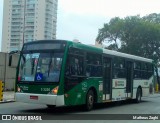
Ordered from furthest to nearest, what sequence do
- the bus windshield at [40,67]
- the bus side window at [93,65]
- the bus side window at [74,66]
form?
the bus side window at [93,65]
the bus side window at [74,66]
the bus windshield at [40,67]

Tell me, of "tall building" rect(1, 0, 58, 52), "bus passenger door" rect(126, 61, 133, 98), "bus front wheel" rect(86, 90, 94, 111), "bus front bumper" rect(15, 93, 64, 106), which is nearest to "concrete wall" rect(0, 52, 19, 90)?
"bus passenger door" rect(126, 61, 133, 98)

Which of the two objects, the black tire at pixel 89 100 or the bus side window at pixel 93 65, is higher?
the bus side window at pixel 93 65

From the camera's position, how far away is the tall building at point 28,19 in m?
49.8

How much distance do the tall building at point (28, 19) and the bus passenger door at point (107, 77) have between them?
30890 mm

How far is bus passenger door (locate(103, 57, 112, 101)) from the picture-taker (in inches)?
734

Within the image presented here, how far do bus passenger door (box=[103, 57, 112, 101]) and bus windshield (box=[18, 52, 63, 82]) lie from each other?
4231 millimetres

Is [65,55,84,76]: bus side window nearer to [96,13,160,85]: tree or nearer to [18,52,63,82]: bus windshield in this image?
[18,52,63,82]: bus windshield

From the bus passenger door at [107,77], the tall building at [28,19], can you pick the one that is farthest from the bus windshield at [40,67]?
the tall building at [28,19]

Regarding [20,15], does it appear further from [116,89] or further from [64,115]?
[64,115]

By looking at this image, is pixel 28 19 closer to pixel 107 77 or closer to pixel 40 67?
pixel 107 77

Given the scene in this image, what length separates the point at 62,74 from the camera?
48.3ft

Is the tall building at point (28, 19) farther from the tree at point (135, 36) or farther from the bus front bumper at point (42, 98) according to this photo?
the bus front bumper at point (42, 98)

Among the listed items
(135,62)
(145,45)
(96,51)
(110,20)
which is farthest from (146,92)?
(110,20)

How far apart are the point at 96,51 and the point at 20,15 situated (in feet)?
112
